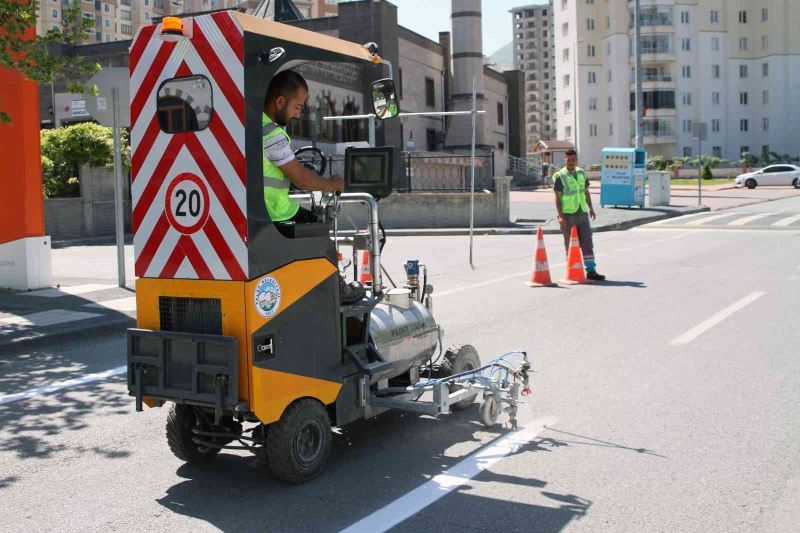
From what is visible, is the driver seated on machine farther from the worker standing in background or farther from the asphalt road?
the worker standing in background

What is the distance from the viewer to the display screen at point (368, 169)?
4.96 m

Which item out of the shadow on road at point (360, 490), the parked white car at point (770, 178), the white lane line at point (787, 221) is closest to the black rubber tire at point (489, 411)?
the shadow on road at point (360, 490)

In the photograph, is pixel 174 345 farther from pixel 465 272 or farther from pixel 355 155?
pixel 465 272

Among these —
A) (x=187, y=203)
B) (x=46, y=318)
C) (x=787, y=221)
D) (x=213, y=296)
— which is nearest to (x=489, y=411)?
(x=213, y=296)

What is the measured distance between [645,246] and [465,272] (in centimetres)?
586

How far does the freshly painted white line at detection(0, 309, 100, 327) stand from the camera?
10.0m

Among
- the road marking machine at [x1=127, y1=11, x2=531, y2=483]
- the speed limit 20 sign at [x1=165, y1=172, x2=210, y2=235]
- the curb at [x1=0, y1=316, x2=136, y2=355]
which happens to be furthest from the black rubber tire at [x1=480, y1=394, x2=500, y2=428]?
the curb at [x1=0, y1=316, x2=136, y2=355]

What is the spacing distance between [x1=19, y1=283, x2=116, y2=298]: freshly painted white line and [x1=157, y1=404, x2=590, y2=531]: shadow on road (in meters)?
8.08

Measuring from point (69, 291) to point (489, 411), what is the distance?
901cm

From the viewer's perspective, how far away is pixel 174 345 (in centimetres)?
471

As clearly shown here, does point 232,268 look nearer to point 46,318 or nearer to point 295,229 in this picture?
point 295,229

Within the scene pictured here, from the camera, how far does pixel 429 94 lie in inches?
2227

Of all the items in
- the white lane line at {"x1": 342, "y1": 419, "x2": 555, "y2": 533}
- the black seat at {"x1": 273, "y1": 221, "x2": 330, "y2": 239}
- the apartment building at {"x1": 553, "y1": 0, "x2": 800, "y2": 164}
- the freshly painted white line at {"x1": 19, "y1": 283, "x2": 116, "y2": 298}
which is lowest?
the white lane line at {"x1": 342, "y1": 419, "x2": 555, "y2": 533}

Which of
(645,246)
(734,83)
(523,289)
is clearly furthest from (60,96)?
(734,83)
